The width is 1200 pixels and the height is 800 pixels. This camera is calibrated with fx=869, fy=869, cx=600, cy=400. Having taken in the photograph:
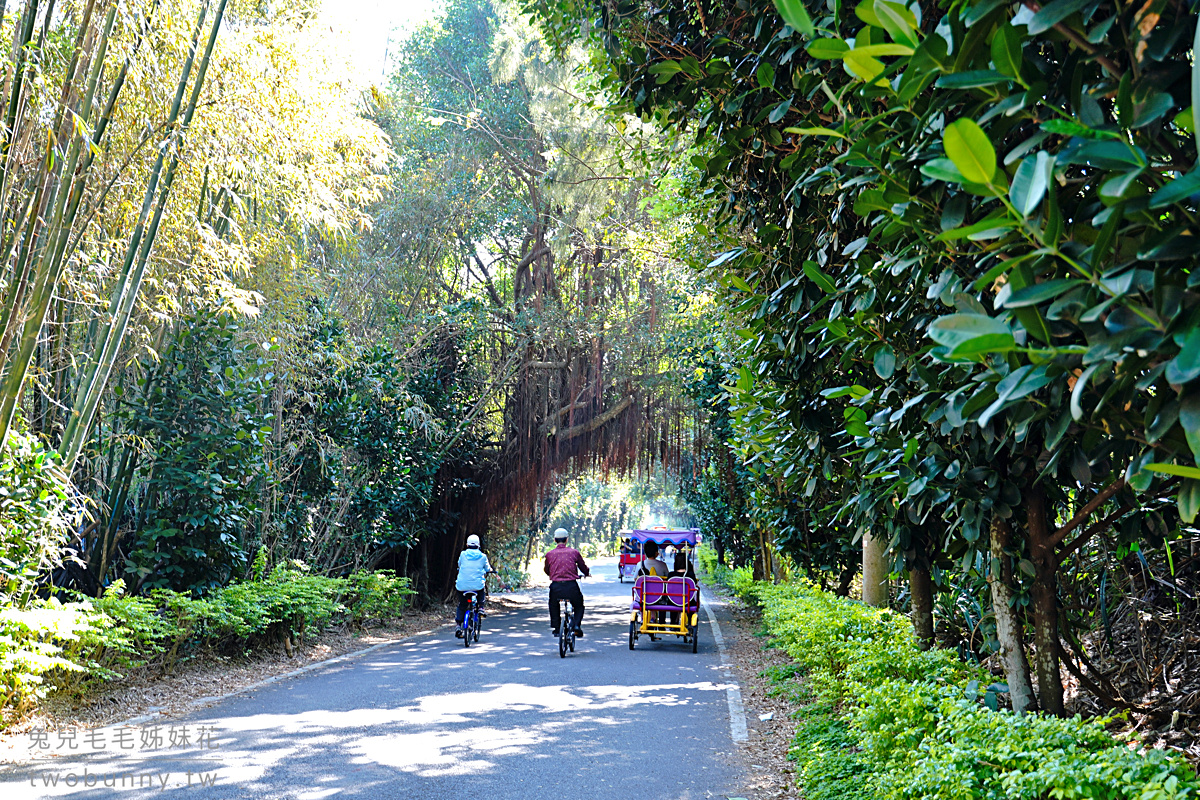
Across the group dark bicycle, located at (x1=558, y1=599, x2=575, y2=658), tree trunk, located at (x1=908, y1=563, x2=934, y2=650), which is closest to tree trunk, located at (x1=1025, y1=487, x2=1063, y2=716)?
tree trunk, located at (x1=908, y1=563, x2=934, y2=650)

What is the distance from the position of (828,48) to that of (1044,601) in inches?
116

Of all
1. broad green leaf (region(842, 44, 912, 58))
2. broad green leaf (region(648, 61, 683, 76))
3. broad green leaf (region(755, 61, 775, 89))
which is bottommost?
broad green leaf (region(842, 44, 912, 58))

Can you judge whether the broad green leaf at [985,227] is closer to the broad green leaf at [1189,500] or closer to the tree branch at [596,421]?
the broad green leaf at [1189,500]

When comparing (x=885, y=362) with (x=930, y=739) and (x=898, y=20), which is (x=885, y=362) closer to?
(x=898, y=20)

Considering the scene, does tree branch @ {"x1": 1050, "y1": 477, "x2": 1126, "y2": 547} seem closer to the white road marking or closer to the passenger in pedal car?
the white road marking

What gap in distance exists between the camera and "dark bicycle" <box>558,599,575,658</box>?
11.4 metres

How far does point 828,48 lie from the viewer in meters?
2.08

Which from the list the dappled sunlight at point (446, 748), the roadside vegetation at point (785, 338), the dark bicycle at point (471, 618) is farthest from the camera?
the dark bicycle at point (471, 618)

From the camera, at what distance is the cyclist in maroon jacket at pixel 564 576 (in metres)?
11.9

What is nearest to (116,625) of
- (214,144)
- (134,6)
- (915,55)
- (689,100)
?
(214,144)

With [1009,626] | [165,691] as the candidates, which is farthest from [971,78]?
[165,691]

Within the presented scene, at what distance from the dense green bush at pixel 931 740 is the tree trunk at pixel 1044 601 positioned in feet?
0.85

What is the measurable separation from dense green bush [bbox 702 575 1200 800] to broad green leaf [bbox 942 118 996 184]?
1.73 meters

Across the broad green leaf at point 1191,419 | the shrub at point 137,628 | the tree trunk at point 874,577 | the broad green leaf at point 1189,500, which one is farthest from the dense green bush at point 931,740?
the shrub at point 137,628
